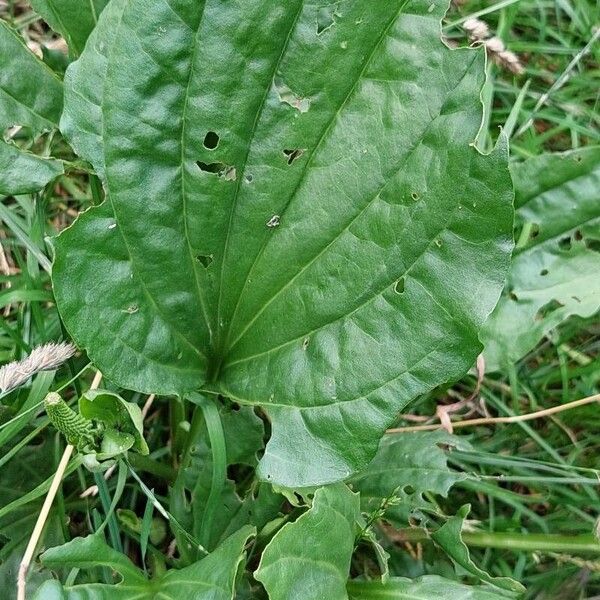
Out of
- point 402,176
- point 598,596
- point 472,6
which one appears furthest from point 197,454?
point 472,6

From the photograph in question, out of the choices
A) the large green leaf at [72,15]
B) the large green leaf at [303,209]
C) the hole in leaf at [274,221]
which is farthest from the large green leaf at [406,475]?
the large green leaf at [72,15]

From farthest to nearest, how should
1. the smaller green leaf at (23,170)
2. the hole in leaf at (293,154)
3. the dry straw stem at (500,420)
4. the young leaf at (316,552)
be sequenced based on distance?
the dry straw stem at (500,420), the smaller green leaf at (23,170), the hole in leaf at (293,154), the young leaf at (316,552)

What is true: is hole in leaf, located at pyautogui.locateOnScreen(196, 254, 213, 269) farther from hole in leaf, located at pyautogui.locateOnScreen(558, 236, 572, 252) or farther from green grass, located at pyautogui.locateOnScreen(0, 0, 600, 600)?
hole in leaf, located at pyautogui.locateOnScreen(558, 236, 572, 252)

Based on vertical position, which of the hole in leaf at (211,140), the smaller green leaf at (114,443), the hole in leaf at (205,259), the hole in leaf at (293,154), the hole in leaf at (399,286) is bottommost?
the smaller green leaf at (114,443)

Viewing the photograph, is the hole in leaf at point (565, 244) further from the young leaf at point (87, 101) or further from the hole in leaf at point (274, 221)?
the young leaf at point (87, 101)

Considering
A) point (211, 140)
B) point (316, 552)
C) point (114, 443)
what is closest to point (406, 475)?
point (316, 552)

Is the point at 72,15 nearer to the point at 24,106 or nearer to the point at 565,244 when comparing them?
the point at 24,106

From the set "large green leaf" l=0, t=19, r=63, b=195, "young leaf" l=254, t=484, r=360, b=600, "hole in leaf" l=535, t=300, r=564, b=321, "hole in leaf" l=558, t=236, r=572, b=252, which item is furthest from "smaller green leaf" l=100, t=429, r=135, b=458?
"hole in leaf" l=558, t=236, r=572, b=252
